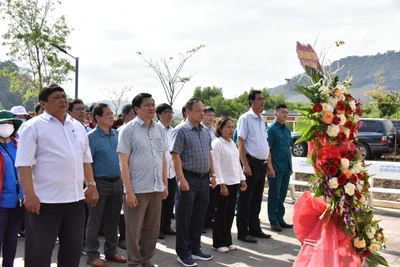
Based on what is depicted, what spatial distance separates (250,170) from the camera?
609 centimetres

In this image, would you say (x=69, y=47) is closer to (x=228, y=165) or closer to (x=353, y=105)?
(x=228, y=165)

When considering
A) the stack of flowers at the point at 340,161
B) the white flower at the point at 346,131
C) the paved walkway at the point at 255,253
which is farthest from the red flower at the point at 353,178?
the paved walkway at the point at 255,253

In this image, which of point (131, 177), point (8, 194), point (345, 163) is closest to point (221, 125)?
point (131, 177)

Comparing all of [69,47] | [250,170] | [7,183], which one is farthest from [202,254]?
[69,47]

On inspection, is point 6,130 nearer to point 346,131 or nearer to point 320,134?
point 320,134

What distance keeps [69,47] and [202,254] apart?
15.7 m

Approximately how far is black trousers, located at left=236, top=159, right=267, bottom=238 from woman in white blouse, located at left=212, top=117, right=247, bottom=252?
450 millimetres

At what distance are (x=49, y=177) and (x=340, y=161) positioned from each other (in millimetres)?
2578

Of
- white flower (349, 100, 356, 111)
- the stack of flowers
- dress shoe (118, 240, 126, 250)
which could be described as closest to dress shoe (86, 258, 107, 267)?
dress shoe (118, 240, 126, 250)

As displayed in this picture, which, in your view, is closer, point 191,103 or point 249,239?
point 191,103

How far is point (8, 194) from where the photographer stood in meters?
4.12

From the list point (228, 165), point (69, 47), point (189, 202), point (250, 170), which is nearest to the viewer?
point (189, 202)

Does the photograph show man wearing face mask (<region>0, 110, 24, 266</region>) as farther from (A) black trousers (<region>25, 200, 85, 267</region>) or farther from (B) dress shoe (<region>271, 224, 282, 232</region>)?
(B) dress shoe (<region>271, 224, 282, 232</region>)

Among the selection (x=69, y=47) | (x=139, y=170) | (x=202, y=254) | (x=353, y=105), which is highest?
(x=69, y=47)
